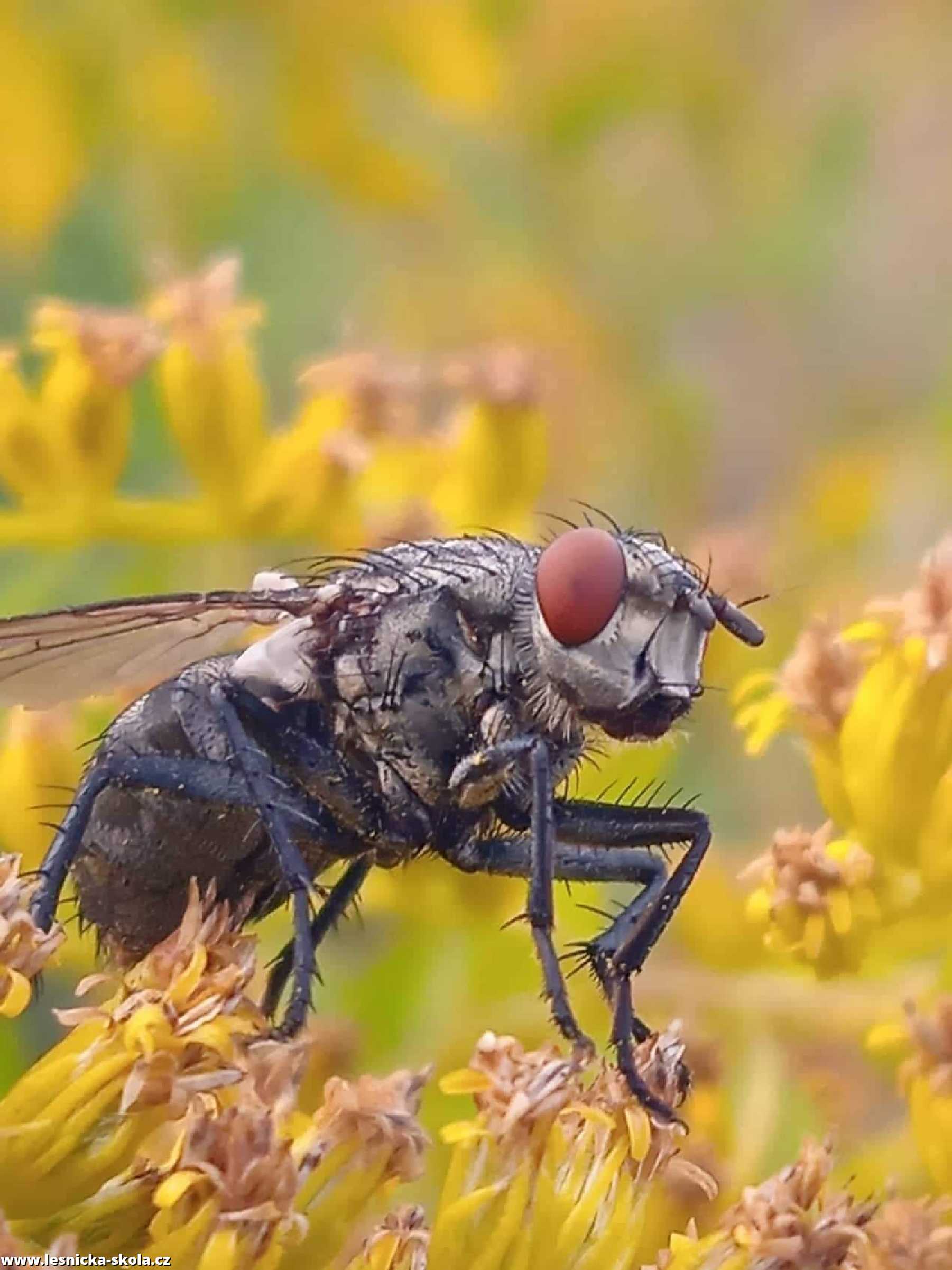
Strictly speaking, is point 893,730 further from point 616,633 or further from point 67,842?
point 67,842

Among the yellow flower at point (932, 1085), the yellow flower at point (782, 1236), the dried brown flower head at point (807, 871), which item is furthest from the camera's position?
the dried brown flower head at point (807, 871)

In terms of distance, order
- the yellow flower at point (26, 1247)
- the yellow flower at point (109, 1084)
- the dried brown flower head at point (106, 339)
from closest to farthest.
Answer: the yellow flower at point (26, 1247) → the yellow flower at point (109, 1084) → the dried brown flower head at point (106, 339)

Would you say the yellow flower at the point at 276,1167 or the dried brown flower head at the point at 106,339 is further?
the dried brown flower head at the point at 106,339

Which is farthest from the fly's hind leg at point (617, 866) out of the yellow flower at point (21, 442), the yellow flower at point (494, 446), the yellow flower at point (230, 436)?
the yellow flower at point (21, 442)

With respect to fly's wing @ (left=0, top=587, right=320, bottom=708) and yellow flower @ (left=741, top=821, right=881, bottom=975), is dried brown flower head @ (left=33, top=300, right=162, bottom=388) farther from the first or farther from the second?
yellow flower @ (left=741, top=821, right=881, bottom=975)

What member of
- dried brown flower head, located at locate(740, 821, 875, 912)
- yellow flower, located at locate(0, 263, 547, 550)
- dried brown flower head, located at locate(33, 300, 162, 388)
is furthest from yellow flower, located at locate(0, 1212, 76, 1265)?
dried brown flower head, located at locate(33, 300, 162, 388)

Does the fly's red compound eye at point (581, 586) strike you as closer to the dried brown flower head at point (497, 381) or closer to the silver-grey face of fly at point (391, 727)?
the silver-grey face of fly at point (391, 727)

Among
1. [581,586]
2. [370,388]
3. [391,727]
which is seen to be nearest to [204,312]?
[370,388]

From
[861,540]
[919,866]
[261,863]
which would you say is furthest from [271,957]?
[861,540]

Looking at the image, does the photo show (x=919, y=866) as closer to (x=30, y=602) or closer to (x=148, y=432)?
(x=30, y=602)
